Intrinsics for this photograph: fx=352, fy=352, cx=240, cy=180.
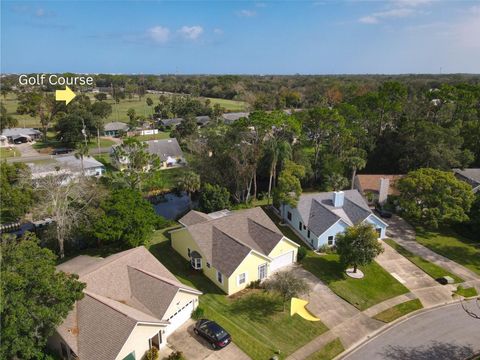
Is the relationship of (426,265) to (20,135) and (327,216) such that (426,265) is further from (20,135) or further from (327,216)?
(20,135)

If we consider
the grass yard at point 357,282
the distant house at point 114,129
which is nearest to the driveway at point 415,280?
the grass yard at point 357,282

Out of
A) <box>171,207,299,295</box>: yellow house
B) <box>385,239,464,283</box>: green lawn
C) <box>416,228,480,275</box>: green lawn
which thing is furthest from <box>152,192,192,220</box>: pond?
<box>416,228,480,275</box>: green lawn

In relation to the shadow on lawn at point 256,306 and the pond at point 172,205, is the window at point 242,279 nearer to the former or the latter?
the shadow on lawn at point 256,306

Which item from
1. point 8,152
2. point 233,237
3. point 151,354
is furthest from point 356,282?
point 8,152

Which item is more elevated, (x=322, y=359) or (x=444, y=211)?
(x=444, y=211)

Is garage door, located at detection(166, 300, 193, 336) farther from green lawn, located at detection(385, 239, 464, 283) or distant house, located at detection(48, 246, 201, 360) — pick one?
green lawn, located at detection(385, 239, 464, 283)

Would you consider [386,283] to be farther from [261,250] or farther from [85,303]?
[85,303]

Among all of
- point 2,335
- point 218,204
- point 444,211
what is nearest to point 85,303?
point 2,335
